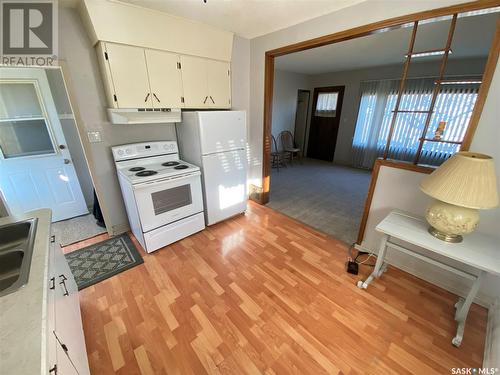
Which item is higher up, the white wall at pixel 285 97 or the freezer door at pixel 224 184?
the white wall at pixel 285 97

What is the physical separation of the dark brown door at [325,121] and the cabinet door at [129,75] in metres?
5.28

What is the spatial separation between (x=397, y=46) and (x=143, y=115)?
3.89 m

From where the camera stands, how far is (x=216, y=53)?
2561mm

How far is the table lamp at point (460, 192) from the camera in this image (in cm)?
131

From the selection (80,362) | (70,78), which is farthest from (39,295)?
(70,78)

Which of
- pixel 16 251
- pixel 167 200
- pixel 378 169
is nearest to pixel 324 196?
pixel 378 169

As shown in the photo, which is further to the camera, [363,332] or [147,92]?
[147,92]

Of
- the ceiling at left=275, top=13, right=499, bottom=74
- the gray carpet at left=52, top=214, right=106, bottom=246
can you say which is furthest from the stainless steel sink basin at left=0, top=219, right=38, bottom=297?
the ceiling at left=275, top=13, right=499, bottom=74

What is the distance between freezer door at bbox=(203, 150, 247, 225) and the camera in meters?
2.59

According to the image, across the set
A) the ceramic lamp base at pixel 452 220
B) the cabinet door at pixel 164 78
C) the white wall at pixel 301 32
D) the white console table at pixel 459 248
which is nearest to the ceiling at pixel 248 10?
the white wall at pixel 301 32

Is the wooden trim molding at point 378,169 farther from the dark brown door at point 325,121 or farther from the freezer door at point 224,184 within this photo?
the dark brown door at point 325,121

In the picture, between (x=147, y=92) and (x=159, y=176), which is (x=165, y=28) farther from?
(x=159, y=176)

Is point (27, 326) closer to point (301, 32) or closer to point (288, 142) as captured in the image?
point (301, 32)

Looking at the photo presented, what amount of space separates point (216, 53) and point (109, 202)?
7.38 feet
